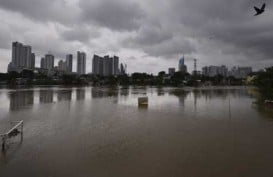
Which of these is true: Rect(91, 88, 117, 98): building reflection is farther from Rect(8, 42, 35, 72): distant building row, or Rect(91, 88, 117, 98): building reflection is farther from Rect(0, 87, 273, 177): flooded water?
Rect(8, 42, 35, 72): distant building row

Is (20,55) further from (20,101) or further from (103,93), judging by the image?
(20,101)

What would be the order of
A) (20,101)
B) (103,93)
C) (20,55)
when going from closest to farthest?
1. (20,101)
2. (103,93)
3. (20,55)

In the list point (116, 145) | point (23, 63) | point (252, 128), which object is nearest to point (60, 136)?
point (116, 145)

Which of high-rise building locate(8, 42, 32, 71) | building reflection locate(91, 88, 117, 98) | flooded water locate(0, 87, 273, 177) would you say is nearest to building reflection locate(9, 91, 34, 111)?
flooded water locate(0, 87, 273, 177)

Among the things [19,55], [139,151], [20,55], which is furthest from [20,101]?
[20,55]

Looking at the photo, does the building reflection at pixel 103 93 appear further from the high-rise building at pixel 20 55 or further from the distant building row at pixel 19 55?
the high-rise building at pixel 20 55

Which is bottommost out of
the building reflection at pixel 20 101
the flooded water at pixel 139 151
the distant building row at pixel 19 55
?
→ the flooded water at pixel 139 151

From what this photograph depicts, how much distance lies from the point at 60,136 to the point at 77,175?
16.0 feet

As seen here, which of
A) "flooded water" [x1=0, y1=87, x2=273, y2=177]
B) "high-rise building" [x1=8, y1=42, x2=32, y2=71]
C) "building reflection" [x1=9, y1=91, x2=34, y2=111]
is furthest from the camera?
"high-rise building" [x1=8, y1=42, x2=32, y2=71]

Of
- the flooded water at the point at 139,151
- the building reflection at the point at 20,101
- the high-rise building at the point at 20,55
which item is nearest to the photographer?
the flooded water at the point at 139,151

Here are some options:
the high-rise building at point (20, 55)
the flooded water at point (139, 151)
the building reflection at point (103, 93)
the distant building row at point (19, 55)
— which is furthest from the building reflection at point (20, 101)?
the high-rise building at point (20, 55)

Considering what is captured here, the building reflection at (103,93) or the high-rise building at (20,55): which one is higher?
the high-rise building at (20,55)

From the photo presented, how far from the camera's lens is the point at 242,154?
8273mm

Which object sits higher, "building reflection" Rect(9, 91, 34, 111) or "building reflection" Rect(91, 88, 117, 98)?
"building reflection" Rect(91, 88, 117, 98)
